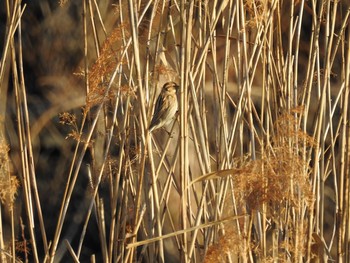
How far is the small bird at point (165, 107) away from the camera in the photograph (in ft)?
9.66

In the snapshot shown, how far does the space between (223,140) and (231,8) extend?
331mm

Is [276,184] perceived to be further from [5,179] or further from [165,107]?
[165,107]

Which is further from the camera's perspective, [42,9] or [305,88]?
[42,9]

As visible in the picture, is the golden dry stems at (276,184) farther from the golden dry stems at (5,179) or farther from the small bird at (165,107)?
the small bird at (165,107)

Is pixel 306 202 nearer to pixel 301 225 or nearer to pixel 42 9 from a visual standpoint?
pixel 301 225

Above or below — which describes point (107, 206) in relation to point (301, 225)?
below

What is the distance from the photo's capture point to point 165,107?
302cm

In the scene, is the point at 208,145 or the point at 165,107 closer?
the point at 208,145

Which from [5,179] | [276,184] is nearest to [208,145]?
[276,184]

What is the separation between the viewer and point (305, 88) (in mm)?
2455

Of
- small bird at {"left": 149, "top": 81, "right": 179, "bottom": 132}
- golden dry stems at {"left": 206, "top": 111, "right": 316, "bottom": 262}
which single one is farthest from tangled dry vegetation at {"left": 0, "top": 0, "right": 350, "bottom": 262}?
small bird at {"left": 149, "top": 81, "right": 179, "bottom": 132}

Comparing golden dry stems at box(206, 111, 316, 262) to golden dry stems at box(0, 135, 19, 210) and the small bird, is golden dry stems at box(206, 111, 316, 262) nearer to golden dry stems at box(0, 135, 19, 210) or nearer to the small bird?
golden dry stems at box(0, 135, 19, 210)

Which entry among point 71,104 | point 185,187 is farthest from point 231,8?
point 71,104

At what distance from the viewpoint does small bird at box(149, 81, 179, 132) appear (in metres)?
2.95
